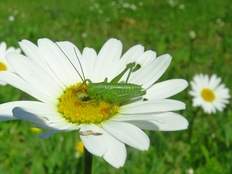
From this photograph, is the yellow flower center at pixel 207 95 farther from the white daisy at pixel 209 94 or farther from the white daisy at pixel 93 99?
the white daisy at pixel 93 99

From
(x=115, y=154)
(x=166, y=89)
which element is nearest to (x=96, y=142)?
(x=115, y=154)

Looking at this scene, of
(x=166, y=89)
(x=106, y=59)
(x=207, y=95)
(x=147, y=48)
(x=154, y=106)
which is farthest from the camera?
(x=147, y=48)

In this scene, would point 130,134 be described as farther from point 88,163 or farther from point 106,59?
point 106,59

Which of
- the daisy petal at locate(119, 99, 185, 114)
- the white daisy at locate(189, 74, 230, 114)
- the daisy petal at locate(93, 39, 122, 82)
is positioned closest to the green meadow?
the white daisy at locate(189, 74, 230, 114)

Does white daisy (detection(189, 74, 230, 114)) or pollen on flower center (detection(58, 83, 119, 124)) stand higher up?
white daisy (detection(189, 74, 230, 114))

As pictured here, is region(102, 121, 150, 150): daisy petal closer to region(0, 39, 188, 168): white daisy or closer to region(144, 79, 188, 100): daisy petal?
region(0, 39, 188, 168): white daisy

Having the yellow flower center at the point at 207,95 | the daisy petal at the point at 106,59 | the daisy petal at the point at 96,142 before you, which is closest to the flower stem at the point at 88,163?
the daisy petal at the point at 96,142

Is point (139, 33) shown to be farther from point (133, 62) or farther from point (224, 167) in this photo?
point (133, 62)

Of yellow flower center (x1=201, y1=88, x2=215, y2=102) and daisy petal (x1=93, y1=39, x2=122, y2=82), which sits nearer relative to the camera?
daisy petal (x1=93, y1=39, x2=122, y2=82)

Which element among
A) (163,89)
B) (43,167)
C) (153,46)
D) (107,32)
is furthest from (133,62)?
(107,32)
